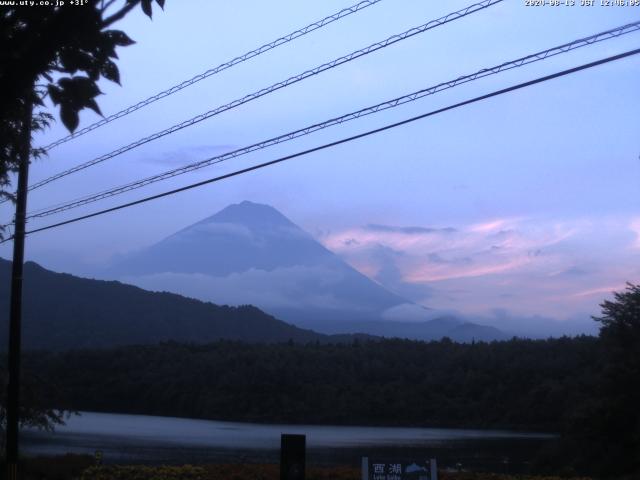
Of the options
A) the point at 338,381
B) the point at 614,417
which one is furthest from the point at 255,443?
the point at 338,381

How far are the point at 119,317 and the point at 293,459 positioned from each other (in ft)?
277

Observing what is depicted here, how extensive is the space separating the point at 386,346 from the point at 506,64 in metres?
48.9

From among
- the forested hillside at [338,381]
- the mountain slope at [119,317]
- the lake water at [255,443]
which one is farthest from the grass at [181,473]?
the mountain slope at [119,317]

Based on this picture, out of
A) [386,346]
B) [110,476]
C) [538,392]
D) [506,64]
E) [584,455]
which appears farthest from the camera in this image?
[386,346]

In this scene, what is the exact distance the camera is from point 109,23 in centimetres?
428

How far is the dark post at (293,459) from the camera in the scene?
13.2 meters

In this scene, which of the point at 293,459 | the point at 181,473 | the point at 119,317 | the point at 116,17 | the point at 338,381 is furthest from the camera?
the point at 119,317

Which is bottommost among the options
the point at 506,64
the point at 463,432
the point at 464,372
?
the point at 463,432

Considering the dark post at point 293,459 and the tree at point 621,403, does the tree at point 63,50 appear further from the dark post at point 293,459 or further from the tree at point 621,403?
the tree at point 621,403

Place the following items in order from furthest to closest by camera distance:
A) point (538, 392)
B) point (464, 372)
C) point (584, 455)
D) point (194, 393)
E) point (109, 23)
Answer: point (194, 393) < point (464, 372) < point (538, 392) < point (584, 455) < point (109, 23)

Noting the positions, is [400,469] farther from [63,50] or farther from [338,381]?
[338,381]

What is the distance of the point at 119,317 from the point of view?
9469 centimetres

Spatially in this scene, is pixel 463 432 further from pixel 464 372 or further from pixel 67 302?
pixel 67 302

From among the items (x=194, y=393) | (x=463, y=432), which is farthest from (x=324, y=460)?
(x=194, y=393)
